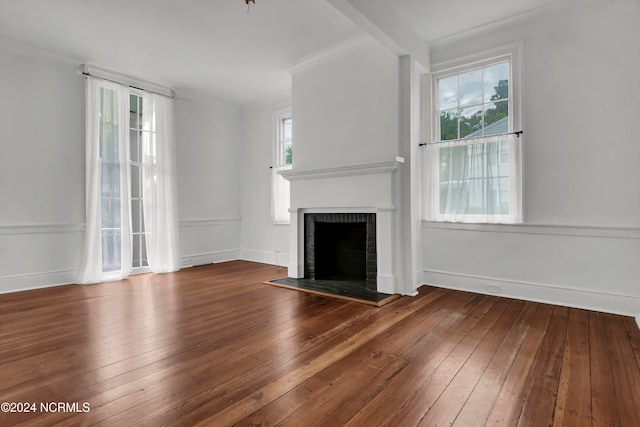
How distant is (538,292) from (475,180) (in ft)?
4.33

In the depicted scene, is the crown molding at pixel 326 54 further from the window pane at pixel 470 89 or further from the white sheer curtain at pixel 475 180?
the white sheer curtain at pixel 475 180

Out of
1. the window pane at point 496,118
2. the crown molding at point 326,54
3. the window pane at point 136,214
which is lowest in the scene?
the window pane at point 136,214

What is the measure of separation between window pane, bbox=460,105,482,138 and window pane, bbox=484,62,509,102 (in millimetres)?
161

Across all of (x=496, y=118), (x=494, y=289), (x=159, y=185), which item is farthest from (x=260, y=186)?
(x=494, y=289)

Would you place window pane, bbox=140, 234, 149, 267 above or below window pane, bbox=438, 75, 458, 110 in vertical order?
below

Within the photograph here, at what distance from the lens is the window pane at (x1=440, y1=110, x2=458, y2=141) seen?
12.9ft

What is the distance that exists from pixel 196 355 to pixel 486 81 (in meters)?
3.94

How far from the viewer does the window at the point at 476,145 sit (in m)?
3.52

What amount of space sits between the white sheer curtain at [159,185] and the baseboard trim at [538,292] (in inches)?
149

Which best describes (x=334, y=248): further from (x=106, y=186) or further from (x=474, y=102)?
(x=106, y=186)

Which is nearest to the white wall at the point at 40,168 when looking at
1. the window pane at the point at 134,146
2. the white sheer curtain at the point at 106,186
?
the white sheer curtain at the point at 106,186

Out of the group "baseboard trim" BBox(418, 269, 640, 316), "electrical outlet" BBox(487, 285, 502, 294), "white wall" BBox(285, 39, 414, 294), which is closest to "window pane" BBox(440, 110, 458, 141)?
"white wall" BBox(285, 39, 414, 294)

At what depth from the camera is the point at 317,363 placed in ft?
6.88

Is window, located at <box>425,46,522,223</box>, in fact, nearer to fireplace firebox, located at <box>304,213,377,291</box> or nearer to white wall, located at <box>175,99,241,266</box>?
fireplace firebox, located at <box>304,213,377,291</box>
